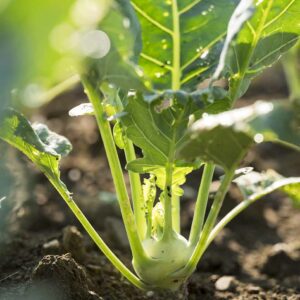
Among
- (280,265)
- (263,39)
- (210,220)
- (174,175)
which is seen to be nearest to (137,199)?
(174,175)

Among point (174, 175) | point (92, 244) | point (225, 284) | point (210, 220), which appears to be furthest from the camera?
point (92, 244)

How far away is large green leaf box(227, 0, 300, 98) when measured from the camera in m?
1.57

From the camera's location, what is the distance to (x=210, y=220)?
1.46 m

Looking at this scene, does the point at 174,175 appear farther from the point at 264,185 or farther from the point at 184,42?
the point at 184,42

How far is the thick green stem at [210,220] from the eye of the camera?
4.58 ft

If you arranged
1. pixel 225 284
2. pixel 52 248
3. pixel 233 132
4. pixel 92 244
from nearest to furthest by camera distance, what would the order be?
pixel 233 132 → pixel 52 248 → pixel 225 284 → pixel 92 244

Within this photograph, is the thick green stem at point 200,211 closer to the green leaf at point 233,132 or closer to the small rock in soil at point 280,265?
the green leaf at point 233,132

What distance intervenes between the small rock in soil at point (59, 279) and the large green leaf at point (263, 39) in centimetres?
52

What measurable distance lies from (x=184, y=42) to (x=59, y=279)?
586mm

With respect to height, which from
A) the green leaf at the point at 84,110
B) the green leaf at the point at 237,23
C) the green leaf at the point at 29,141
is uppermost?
the green leaf at the point at 237,23

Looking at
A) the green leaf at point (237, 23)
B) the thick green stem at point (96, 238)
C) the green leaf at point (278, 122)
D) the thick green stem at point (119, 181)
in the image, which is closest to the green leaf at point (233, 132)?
the green leaf at point (278, 122)

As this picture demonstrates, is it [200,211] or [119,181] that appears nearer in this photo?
[119,181]

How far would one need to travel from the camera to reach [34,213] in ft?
8.13

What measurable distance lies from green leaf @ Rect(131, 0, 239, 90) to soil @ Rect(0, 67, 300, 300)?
0.46 metres
